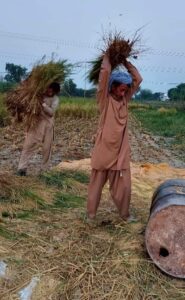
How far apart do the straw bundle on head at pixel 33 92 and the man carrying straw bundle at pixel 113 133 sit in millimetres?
2422

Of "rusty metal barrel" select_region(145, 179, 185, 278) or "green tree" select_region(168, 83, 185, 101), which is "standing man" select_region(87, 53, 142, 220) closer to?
"rusty metal barrel" select_region(145, 179, 185, 278)

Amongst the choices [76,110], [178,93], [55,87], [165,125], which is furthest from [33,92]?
[178,93]

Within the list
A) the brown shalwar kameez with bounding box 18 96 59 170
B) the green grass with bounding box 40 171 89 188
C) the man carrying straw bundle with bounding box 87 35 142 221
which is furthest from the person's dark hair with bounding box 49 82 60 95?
the man carrying straw bundle with bounding box 87 35 142 221

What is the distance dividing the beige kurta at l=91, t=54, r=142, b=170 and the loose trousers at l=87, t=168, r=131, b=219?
0.31 ft

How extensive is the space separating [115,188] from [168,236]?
3.57 feet

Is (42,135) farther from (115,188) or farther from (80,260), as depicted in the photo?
(80,260)

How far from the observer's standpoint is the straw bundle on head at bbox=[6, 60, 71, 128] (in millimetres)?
7188

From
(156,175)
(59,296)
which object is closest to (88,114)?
(156,175)

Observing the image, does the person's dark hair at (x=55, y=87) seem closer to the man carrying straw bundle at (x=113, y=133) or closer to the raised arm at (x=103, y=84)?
the man carrying straw bundle at (x=113, y=133)

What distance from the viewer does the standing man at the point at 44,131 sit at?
24.0ft

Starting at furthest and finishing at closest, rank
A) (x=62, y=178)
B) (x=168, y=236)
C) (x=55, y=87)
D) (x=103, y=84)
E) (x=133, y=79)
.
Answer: (x=55, y=87) → (x=62, y=178) → (x=133, y=79) → (x=103, y=84) → (x=168, y=236)

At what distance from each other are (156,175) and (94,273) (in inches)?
180

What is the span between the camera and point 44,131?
7523 mm

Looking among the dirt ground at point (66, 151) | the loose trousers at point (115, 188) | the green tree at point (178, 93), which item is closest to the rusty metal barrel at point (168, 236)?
the loose trousers at point (115, 188)
